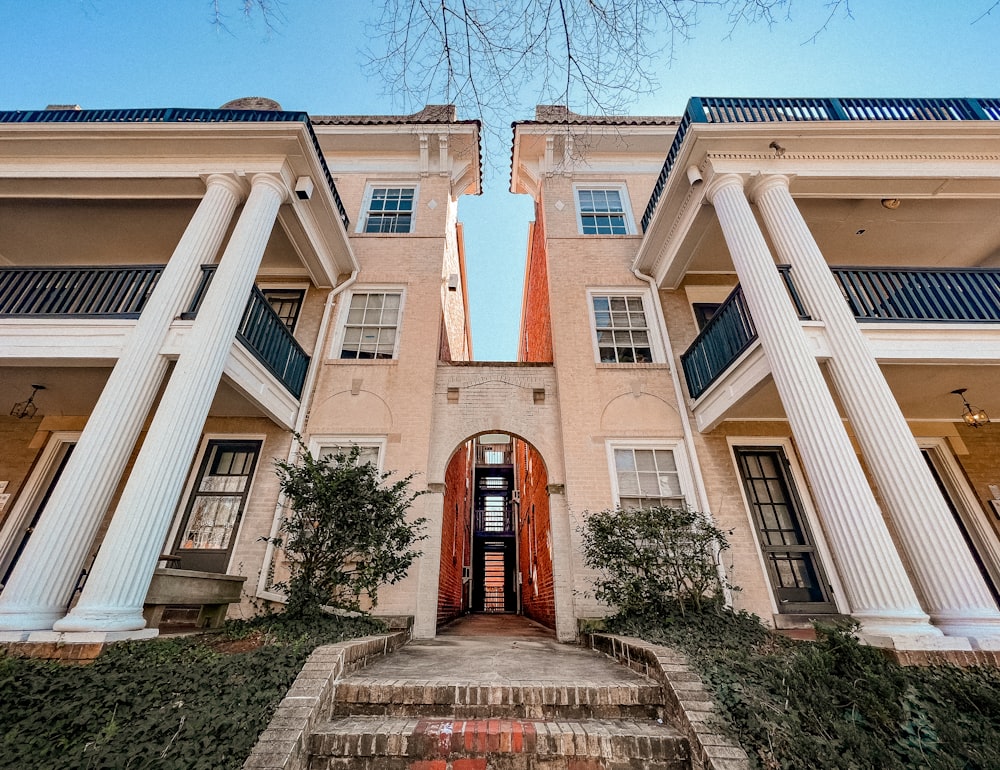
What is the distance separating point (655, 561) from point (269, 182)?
751 centimetres

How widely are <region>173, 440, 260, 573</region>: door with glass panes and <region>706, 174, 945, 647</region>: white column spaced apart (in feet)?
25.3

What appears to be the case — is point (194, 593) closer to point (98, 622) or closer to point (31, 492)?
point (98, 622)

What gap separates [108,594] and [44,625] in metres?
0.69

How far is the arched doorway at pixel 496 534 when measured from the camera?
27.7 feet

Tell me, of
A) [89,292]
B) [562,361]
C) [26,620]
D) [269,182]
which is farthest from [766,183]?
[26,620]

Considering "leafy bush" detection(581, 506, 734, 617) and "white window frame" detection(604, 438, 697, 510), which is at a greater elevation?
"white window frame" detection(604, 438, 697, 510)

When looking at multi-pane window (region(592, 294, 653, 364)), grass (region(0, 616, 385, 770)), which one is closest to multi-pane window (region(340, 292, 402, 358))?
multi-pane window (region(592, 294, 653, 364))

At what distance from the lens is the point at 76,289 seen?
565 centimetres

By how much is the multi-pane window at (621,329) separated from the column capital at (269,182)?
19.0ft

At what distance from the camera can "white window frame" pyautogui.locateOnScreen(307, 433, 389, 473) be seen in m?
7.02

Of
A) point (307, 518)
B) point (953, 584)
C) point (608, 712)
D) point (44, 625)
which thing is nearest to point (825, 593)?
point (953, 584)

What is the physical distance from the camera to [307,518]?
16.2 ft

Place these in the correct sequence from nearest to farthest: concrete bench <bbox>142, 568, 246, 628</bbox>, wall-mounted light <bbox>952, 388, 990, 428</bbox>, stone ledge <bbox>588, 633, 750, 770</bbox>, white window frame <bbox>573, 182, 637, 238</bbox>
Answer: stone ledge <bbox>588, 633, 750, 770</bbox> → concrete bench <bbox>142, 568, 246, 628</bbox> → wall-mounted light <bbox>952, 388, 990, 428</bbox> → white window frame <bbox>573, 182, 637, 238</bbox>

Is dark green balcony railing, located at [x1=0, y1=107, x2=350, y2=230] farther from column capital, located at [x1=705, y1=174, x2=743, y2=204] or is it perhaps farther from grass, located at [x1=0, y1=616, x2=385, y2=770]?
grass, located at [x1=0, y1=616, x2=385, y2=770]
